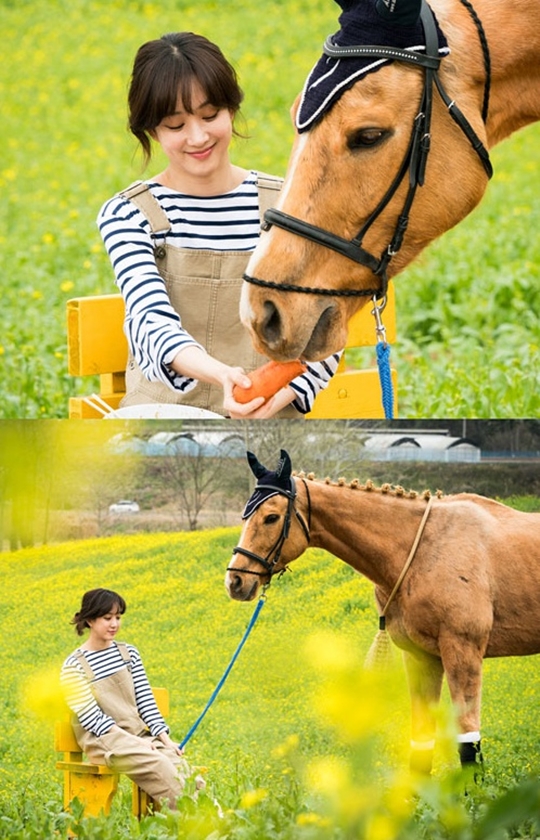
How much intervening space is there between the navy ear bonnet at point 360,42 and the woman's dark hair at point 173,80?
0.70 metres

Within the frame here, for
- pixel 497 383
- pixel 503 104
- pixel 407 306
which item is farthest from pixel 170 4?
pixel 503 104

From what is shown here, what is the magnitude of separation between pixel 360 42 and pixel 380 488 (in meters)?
0.89

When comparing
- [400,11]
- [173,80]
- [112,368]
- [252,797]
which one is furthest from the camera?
[112,368]

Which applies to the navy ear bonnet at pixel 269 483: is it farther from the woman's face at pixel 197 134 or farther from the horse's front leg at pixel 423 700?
the woman's face at pixel 197 134

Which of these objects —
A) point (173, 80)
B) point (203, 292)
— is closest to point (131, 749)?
point (203, 292)

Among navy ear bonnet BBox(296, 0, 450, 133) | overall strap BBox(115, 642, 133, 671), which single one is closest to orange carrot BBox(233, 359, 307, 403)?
navy ear bonnet BBox(296, 0, 450, 133)

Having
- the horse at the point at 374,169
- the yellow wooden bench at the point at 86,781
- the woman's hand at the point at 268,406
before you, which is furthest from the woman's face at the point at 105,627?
the horse at the point at 374,169

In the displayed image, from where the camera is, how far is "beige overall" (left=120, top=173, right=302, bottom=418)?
10.3 ft

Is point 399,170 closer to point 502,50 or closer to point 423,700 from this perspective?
point 502,50

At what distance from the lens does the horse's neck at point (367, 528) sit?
2.02 m

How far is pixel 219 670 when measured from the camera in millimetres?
2008

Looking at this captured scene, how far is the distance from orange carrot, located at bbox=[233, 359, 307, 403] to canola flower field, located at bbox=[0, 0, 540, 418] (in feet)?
4.22

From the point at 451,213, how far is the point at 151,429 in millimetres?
883

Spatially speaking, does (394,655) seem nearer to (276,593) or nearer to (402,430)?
(276,593)
